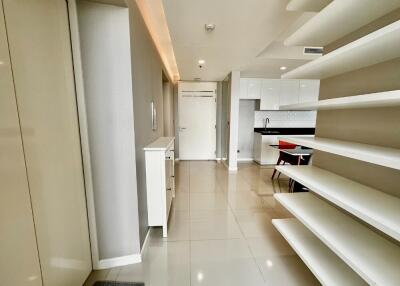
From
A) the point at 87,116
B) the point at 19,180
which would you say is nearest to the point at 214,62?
the point at 87,116

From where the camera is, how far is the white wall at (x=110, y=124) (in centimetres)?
139

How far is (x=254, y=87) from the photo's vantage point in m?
4.99

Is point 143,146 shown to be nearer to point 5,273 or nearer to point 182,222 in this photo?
point 182,222

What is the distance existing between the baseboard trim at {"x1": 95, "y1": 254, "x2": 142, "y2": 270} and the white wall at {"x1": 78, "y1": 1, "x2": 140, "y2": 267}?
3 centimetres

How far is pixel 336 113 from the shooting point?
1426 millimetres

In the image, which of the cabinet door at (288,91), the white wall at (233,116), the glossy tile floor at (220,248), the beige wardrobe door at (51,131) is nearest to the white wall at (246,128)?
the cabinet door at (288,91)

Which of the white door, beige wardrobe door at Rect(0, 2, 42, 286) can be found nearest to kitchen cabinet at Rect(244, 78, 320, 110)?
the white door

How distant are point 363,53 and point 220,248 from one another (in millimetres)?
1867

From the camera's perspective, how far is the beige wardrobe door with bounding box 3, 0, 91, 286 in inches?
37.1

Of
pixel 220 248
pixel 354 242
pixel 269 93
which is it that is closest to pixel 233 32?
pixel 354 242

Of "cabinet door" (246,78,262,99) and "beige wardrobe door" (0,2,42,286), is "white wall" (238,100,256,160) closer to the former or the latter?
"cabinet door" (246,78,262,99)

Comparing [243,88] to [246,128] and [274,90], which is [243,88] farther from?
[246,128]

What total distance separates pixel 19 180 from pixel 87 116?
2.21 feet

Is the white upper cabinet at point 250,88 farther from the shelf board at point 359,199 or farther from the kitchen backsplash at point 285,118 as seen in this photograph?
the shelf board at point 359,199
